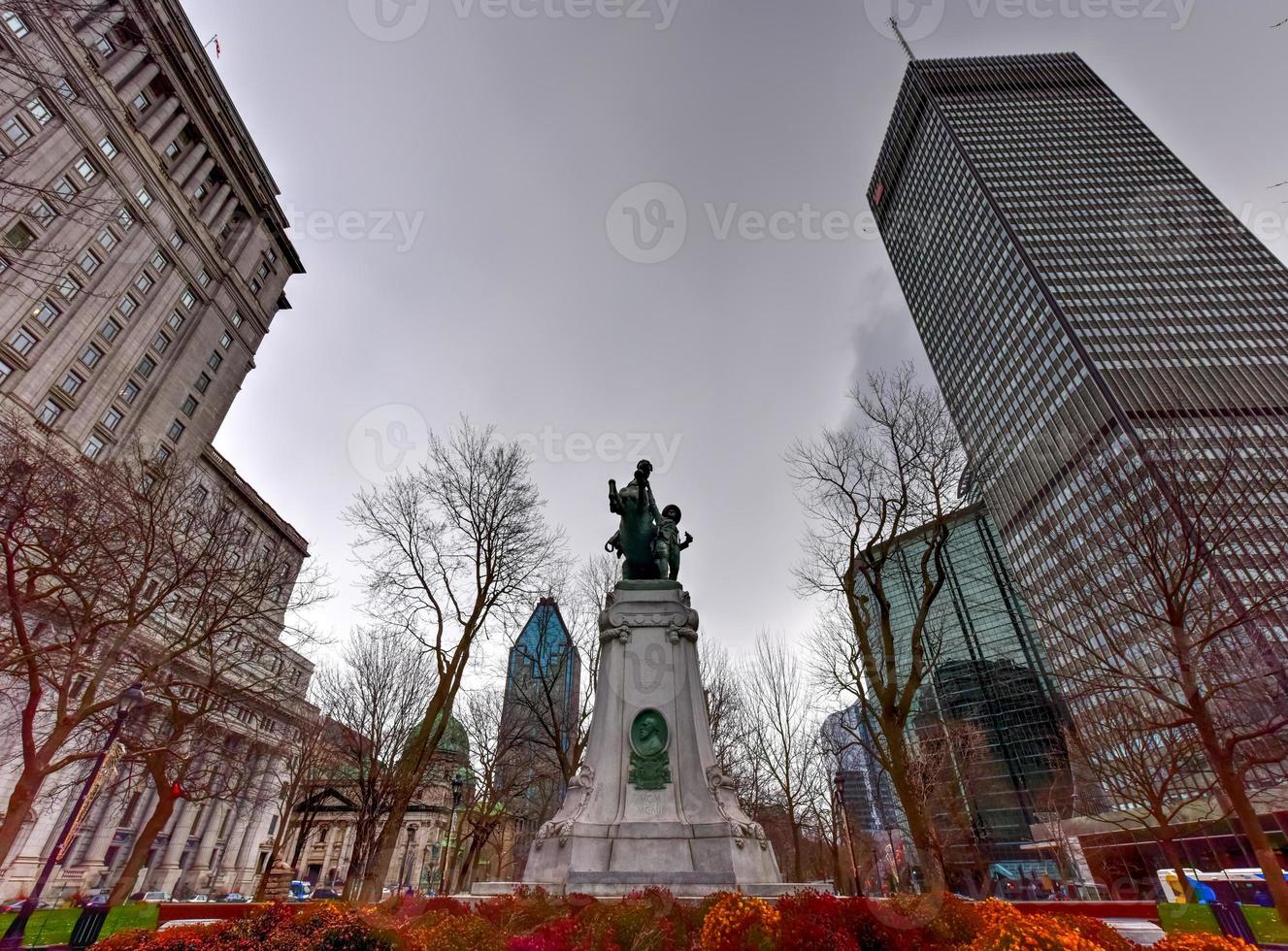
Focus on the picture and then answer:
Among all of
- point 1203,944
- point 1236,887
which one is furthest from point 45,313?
point 1236,887

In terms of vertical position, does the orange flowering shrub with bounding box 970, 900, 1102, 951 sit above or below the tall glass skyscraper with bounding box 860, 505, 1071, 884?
below

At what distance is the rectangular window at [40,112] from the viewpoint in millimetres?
41062

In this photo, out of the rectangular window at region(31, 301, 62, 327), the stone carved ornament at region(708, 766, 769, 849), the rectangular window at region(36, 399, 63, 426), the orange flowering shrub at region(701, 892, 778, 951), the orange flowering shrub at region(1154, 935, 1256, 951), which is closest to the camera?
the orange flowering shrub at region(1154, 935, 1256, 951)

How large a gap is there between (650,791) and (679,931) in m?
4.34

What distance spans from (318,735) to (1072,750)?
122ft

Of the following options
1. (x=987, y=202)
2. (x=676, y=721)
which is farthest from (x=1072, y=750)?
(x=987, y=202)

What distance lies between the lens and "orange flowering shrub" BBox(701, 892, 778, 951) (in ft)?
17.4

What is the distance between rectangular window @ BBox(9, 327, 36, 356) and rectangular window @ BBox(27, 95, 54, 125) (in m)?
→ 15.4

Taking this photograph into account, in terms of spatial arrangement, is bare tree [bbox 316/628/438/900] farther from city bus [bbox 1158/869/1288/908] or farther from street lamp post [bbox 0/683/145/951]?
city bus [bbox 1158/869/1288/908]

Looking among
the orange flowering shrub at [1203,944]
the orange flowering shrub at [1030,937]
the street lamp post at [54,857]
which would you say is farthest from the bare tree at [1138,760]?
the street lamp post at [54,857]

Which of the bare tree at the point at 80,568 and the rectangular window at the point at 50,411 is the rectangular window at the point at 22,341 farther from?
the bare tree at the point at 80,568

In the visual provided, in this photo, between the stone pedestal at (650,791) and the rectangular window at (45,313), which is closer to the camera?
the stone pedestal at (650,791)

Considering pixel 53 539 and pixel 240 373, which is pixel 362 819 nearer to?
pixel 53 539

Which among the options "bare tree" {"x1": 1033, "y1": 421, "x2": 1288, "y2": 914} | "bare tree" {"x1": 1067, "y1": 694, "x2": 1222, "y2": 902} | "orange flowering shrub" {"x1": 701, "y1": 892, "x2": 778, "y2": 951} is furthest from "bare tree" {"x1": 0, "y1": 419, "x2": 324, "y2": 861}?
"bare tree" {"x1": 1067, "y1": 694, "x2": 1222, "y2": 902}
